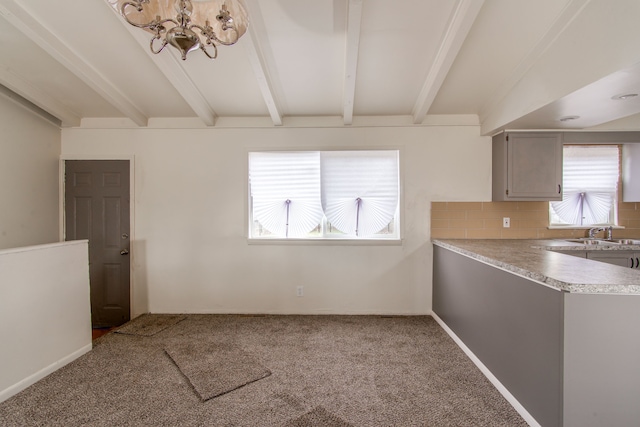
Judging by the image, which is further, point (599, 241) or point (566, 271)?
point (599, 241)

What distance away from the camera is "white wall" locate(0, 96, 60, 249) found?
2.84 meters

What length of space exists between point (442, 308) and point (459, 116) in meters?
2.19

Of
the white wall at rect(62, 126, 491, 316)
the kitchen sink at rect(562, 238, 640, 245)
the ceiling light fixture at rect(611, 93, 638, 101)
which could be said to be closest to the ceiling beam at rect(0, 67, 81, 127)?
the white wall at rect(62, 126, 491, 316)

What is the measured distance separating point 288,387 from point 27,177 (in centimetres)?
351

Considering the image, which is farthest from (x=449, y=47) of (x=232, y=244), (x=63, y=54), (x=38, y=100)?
(x=38, y=100)

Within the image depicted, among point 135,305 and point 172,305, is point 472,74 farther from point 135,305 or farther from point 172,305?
point 135,305

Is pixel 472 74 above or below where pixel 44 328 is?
above

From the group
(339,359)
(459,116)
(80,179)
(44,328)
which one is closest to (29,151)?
(80,179)

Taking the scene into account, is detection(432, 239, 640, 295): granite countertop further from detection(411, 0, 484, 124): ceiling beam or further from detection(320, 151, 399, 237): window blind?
detection(411, 0, 484, 124): ceiling beam

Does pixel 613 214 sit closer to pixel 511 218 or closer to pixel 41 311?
pixel 511 218

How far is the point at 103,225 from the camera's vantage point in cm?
345

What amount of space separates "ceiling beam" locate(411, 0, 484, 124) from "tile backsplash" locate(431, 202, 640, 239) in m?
1.26

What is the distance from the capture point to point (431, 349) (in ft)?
8.46

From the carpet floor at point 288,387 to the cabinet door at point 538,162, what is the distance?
1793 millimetres
